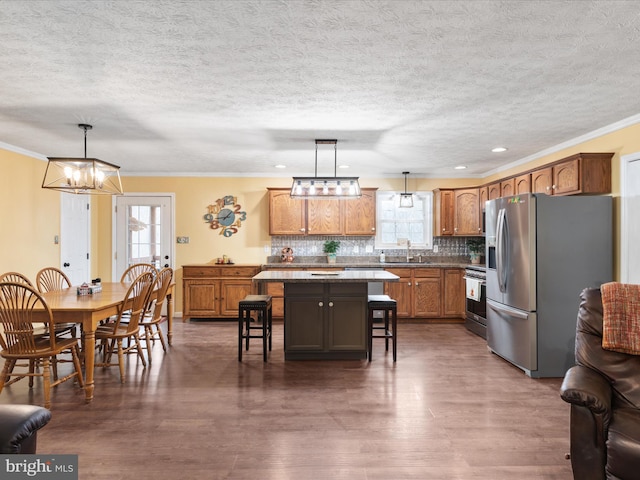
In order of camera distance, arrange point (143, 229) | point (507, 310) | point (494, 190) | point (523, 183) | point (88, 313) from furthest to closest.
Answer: point (143, 229)
point (494, 190)
point (523, 183)
point (507, 310)
point (88, 313)

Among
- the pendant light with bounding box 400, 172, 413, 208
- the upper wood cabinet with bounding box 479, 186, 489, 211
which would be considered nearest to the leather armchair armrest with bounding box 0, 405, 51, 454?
the pendant light with bounding box 400, 172, 413, 208

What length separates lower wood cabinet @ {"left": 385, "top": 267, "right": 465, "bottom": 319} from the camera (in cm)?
620

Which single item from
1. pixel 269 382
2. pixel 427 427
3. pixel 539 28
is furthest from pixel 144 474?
pixel 539 28

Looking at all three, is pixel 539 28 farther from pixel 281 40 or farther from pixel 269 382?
pixel 269 382

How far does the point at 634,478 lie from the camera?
176cm

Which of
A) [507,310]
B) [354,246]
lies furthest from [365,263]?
[507,310]

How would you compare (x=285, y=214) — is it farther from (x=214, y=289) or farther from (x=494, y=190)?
(x=494, y=190)

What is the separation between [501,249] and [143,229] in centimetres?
555

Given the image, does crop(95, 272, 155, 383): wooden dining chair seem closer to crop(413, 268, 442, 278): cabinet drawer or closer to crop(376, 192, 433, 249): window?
crop(413, 268, 442, 278): cabinet drawer

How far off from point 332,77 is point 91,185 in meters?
2.68

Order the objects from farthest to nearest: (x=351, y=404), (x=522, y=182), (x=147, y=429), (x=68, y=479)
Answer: (x=522, y=182), (x=351, y=404), (x=147, y=429), (x=68, y=479)

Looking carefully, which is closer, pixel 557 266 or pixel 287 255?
pixel 557 266

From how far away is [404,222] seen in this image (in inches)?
273

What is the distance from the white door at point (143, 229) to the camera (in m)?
6.71
